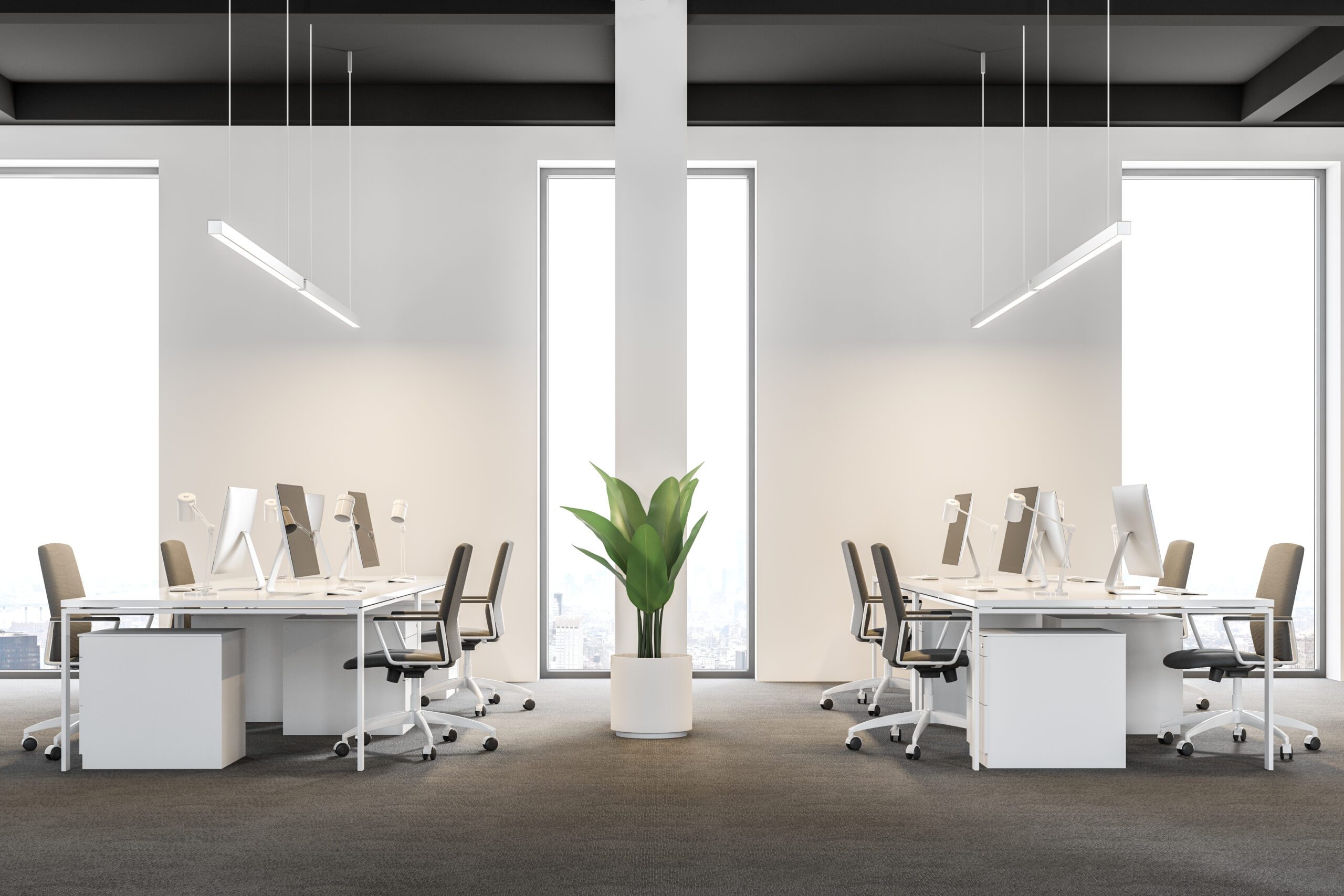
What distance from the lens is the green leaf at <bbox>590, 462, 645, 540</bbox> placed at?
19.0 ft

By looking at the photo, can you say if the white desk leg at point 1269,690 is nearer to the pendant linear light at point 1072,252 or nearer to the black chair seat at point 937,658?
the black chair seat at point 937,658

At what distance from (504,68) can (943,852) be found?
601 centimetres

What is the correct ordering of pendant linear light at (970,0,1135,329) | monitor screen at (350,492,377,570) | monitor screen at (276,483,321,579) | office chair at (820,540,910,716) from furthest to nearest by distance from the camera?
monitor screen at (350,492,377,570), office chair at (820,540,910,716), pendant linear light at (970,0,1135,329), monitor screen at (276,483,321,579)

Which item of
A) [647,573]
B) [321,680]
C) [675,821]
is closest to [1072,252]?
[647,573]

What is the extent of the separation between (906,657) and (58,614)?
14.0 feet

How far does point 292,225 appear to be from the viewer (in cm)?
802

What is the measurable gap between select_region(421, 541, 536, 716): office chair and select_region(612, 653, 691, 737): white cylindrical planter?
3.25 feet

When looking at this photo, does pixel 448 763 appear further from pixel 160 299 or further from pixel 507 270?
pixel 160 299

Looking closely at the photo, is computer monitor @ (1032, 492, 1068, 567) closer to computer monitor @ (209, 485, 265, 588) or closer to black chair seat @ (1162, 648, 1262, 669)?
black chair seat @ (1162, 648, 1262, 669)

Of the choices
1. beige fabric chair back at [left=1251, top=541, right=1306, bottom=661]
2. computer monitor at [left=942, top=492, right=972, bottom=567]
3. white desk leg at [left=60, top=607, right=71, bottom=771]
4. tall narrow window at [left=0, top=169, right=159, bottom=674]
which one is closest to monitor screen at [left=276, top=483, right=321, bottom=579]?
white desk leg at [left=60, top=607, right=71, bottom=771]

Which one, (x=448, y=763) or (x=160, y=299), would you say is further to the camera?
(x=160, y=299)

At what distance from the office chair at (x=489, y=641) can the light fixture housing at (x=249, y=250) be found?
2.00 m

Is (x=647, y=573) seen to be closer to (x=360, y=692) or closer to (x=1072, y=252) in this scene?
(x=360, y=692)

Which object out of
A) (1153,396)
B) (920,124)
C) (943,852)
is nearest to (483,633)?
(943,852)
